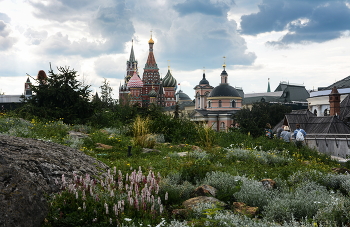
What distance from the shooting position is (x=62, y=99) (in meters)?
17.0

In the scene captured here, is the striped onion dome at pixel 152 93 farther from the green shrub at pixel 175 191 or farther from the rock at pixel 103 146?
the green shrub at pixel 175 191

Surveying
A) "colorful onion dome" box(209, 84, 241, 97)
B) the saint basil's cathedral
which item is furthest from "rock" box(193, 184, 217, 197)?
the saint basil's cathedral

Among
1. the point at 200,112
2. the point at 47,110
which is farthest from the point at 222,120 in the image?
the point at 47,110

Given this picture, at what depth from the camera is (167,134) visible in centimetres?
1413

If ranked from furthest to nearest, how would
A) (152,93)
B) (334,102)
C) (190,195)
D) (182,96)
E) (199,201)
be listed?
(182,96) → (152,93) → (334,102) → (190,195) → (199,201)

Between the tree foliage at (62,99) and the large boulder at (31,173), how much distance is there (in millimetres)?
10634

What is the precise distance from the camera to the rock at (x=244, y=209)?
4645 mm

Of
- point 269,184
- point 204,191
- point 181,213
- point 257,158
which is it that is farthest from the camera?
point 257,158

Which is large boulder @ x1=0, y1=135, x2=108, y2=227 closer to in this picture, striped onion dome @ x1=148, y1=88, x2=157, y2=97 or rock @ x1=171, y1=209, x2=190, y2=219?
rock @ x1=171, y1=209, x2=190, y2=219

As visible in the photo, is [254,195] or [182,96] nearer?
[254,195]

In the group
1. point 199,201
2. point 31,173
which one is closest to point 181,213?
Result: point 199,201

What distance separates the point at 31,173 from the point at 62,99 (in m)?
12.9

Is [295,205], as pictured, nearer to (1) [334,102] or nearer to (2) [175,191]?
(2) [175,191]

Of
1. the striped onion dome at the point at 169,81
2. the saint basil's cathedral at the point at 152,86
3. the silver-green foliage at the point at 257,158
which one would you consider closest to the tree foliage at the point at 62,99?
the silver-green foliage at the point at 257,158
